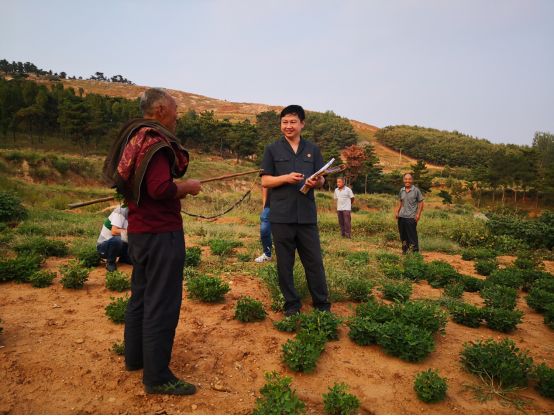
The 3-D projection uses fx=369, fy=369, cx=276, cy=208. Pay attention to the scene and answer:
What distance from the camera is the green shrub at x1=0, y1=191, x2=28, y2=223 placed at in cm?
1089

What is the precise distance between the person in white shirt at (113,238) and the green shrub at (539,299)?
6.19 meters

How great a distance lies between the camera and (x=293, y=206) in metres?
3.84

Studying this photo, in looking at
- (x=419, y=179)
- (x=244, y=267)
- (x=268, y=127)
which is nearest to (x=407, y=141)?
(x=268, y=127)

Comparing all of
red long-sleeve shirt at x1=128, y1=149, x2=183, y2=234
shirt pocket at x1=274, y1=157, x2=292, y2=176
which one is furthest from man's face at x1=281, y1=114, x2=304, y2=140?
red long-sleeve shirt at x1=128, y1=149, x2=183, y2=234

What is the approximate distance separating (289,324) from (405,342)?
113 cm

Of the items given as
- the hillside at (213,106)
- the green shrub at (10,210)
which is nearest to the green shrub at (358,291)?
the green shrub at (10,210)

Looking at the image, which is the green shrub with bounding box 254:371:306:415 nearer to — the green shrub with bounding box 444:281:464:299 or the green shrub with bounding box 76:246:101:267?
the green shrub with bounding box 444:281:464:299

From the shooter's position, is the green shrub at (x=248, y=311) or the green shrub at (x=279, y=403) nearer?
the green shrub at (x=279, y=403)

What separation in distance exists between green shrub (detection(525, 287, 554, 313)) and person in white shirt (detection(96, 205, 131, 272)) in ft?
20.3

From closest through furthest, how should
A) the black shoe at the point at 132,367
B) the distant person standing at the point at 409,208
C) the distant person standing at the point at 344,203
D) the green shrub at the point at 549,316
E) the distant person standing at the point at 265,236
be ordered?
the black shoe at the point at 132,367 → the green shrub at the point at 549,316 → the distant person standing at the point at 265,236 → the distant person standing at the point at 409,208 → the distant person standing at the point at 344,203

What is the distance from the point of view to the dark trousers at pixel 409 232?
8442mm

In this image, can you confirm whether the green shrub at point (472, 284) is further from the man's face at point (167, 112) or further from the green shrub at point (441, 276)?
the man's face at point (167, 112)

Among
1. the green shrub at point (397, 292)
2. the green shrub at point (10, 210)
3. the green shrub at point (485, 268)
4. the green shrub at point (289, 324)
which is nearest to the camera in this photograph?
the green shrub at point (289, 324)

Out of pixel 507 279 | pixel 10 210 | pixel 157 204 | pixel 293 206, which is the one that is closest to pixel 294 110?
pixel 293 206
